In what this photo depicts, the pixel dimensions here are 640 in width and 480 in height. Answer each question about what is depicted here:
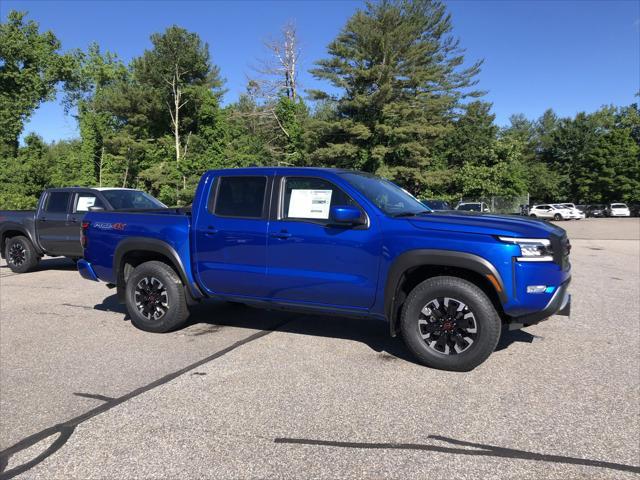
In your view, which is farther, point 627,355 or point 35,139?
point 35,139

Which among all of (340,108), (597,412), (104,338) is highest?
(340,108)

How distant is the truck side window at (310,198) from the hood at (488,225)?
2.49 ft

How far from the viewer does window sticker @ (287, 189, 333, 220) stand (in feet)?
17.0

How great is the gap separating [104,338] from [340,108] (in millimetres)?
31473

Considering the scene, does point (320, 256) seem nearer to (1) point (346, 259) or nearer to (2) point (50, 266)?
(1) point (346, 259)

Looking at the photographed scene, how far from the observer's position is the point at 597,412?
3.74 meters

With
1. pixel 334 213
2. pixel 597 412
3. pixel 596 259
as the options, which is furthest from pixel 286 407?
pixel 596 259

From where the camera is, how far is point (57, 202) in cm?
1124

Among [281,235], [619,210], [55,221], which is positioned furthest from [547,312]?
[619,210]

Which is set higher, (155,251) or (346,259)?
(346,259)

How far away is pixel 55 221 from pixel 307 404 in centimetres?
915

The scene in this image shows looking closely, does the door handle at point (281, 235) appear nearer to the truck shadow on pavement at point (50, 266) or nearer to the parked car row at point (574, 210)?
the truck shadow on pavement at point (50, 266)

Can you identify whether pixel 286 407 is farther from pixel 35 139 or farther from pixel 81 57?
pixel 81 57

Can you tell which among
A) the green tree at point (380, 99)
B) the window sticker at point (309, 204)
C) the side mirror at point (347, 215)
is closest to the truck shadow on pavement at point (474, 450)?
the side mirror at point (347, 215)
